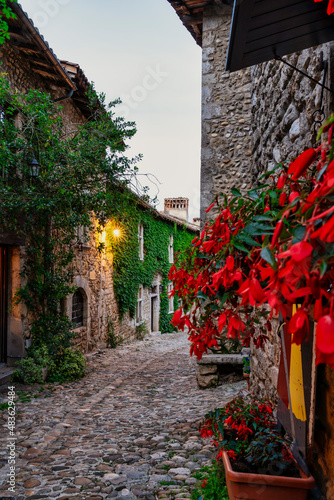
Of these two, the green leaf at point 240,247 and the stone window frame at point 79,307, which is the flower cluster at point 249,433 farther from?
the stone window frame at point 79,307

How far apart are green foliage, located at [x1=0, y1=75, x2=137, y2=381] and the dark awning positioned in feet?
17.5

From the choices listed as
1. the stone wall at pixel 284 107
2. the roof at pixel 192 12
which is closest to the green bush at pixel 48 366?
the stone wall at pixel 284 107

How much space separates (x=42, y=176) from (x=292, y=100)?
5.69 meters

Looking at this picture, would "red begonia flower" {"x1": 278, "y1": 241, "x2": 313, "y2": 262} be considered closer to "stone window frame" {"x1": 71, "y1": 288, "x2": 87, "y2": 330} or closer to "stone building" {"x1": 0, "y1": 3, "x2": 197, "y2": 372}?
"stone building" {"x1": 0, "y1": 3, "x2": 197, "y2": 372}

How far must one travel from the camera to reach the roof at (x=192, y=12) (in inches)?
257

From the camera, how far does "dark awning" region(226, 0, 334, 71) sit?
1.44 meters

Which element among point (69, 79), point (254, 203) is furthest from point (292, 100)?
point (69, 79)

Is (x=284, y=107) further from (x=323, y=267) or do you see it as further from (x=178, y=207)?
(x=178, y=207)

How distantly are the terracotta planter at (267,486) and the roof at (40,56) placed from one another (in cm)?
692

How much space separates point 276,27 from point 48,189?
619 centimetres

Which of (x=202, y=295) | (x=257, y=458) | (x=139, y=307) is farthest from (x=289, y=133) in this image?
(x=139, y=307)

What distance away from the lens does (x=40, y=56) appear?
7.08 m

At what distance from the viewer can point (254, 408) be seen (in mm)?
2545

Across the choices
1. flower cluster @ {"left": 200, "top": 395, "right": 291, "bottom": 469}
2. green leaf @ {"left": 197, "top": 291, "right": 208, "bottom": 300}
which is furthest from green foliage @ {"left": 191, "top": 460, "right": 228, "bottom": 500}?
green leaf @ {"left": 197, "top": 291, "right": 208, "bottom": 300}
